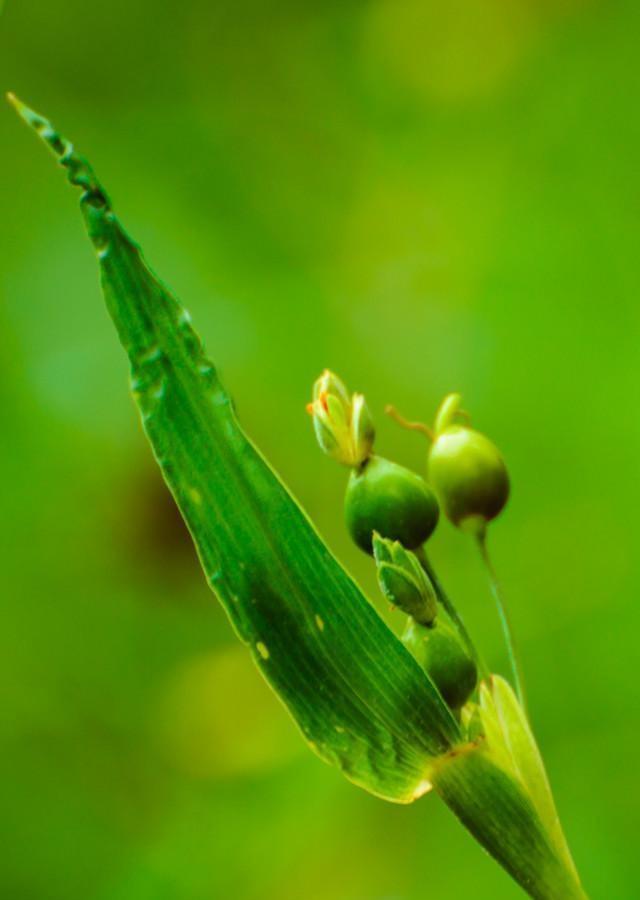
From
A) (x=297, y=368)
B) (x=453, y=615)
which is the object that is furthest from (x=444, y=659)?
(x=297, y=368)

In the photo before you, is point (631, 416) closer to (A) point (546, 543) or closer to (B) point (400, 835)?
(A) point (546, 543)

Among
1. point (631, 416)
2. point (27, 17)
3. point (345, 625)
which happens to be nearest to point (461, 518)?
point (345, 625)

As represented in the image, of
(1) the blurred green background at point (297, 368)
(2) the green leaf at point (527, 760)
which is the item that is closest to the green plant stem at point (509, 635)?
Answer: (2) the green leaf at point (527, 760)

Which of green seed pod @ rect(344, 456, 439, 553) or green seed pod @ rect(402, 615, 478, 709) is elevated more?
green seed pod @ rect(344, 456, 439, 553)

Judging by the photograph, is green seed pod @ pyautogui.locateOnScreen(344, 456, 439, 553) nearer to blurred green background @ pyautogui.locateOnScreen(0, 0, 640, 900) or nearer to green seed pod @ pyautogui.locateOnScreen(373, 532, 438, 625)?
green seed pod @ pyautogui.locateOnScreen(373, 532, 438, 625)

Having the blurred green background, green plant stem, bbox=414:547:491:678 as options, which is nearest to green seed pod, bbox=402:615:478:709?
green plant stem, bbox=414:547:491:678

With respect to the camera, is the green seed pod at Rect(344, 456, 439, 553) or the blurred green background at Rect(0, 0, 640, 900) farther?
the blurred green background at Rect(0, 0, 640, 900)

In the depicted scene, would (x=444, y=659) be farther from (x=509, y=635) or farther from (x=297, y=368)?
(x=297, y=368)
